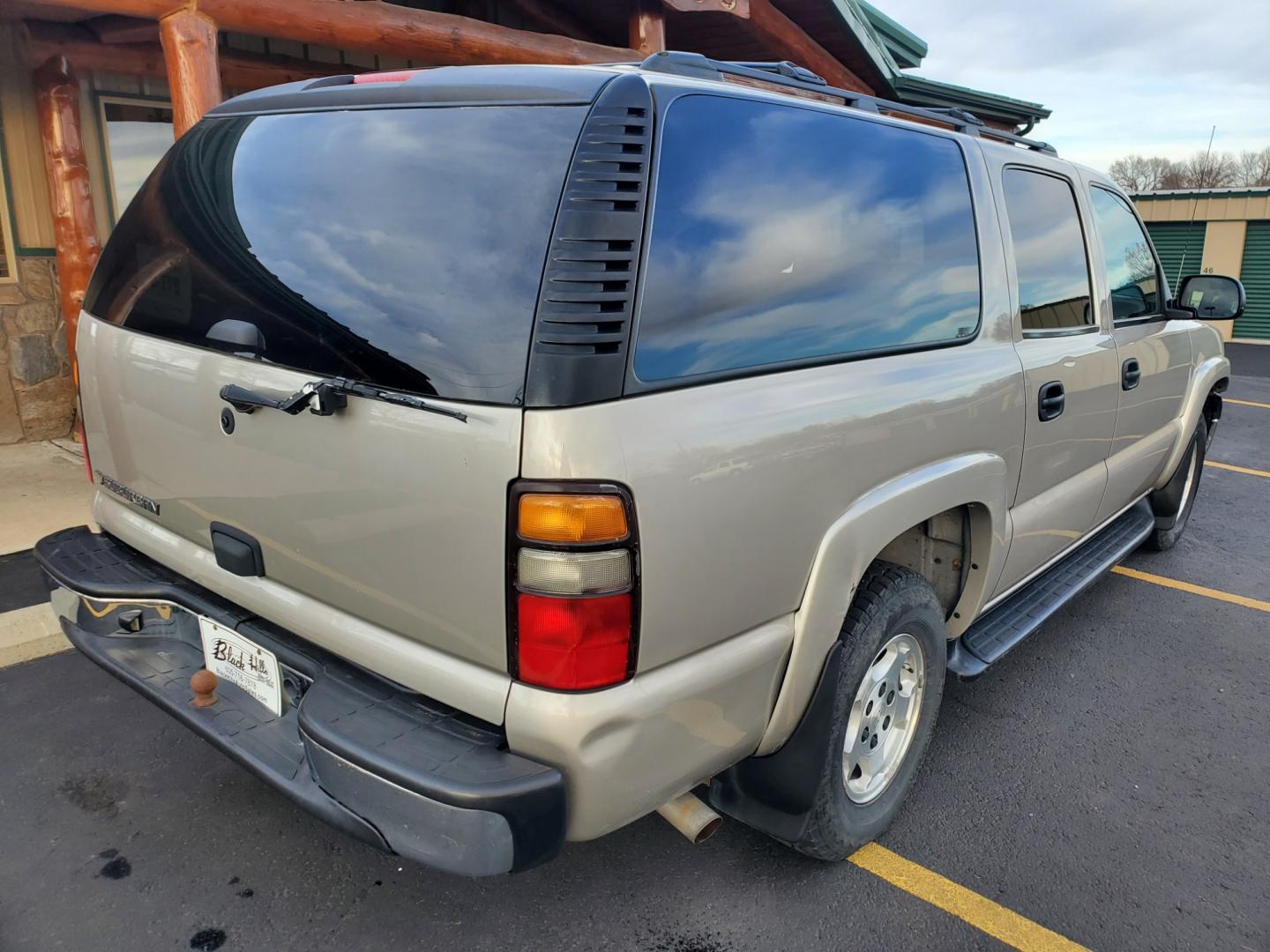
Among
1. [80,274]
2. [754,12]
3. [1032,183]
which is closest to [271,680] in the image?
[1032,183]

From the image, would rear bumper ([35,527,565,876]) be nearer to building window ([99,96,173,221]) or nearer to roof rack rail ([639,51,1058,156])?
roof rack rail ([639,51,1058,156])

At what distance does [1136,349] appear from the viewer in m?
3.84

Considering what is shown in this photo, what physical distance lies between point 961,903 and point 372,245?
2275mm

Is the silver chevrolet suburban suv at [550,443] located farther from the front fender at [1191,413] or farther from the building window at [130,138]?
the building window at [130,138]

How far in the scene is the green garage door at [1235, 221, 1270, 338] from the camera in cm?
2119

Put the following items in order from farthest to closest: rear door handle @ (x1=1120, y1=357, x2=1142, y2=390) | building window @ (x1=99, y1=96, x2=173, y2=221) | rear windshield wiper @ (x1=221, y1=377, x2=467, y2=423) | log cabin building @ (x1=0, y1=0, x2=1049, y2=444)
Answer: building window @ (x1=99, y1=96, x2=173, y2=221) < log cabin building @ (x1=0, y1=0, x2=1049, y2=444) < rear door handle @ (x1=1120, y1=357, x2=1142, y2=390) < rear windshield wiper @ (x1=221, y1=377, x2=467, y2=423)

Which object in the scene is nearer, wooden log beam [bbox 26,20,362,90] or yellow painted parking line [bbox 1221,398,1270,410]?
wooden log beam [bbox 26,20,362,90]

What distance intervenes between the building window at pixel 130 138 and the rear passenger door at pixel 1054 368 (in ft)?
21.5

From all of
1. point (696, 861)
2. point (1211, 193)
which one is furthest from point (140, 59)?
point (1211, 193)

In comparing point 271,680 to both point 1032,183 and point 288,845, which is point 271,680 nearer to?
point 288,845

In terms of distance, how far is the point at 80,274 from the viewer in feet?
21.7

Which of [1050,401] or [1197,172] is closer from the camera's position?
[1050,401]

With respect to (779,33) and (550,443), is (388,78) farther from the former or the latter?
(779,33)

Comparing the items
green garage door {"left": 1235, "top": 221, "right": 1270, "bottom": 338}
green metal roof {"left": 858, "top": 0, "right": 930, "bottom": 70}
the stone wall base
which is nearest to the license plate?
the stone wall base
